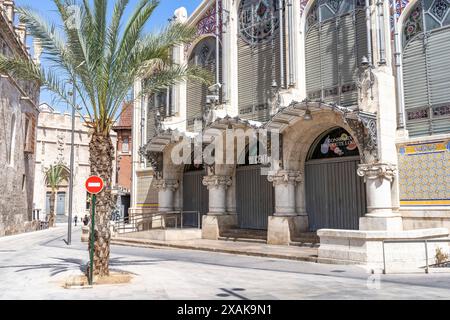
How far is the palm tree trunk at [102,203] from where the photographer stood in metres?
10.2

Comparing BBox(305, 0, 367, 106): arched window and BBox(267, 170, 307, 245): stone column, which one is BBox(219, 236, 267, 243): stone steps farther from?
BBox(305, 0, 367, 106): arched window

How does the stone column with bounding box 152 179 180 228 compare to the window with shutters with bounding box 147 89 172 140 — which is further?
the window with shutters with bounding box 147 89 172 140

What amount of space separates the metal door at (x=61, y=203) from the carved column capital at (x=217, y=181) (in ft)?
138

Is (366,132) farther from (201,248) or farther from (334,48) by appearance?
(201,248)

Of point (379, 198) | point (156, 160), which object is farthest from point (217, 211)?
point (379, 198)

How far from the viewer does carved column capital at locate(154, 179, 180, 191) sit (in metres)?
23.1

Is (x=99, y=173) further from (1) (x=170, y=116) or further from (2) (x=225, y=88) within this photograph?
(1) (x=170, y=116)

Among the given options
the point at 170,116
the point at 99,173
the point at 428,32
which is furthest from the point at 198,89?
the point at 99,173

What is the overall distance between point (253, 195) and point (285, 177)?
3.39m

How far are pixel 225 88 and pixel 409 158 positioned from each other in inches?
359

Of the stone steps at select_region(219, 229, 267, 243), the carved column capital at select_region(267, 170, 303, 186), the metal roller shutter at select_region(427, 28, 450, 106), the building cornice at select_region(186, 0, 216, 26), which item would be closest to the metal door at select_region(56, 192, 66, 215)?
the building cornice at select_region(186, 0, 216, 26)

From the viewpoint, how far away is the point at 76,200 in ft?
189

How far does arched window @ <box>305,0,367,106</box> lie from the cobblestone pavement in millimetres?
7015

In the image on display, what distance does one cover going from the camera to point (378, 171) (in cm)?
1409
